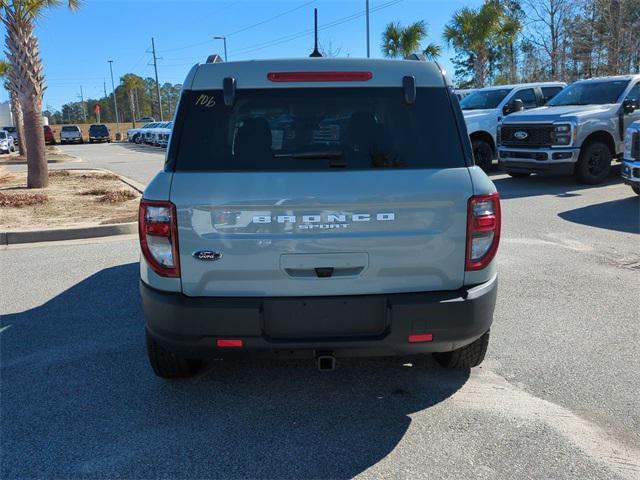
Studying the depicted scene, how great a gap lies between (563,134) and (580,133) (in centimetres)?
33

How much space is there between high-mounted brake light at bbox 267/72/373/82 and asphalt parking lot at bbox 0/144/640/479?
187 cm

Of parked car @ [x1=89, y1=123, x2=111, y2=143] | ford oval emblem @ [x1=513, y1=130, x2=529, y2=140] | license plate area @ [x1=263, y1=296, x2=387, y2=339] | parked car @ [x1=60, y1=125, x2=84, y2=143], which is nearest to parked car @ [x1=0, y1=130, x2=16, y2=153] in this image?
parked car @ [x1=60, y1=125, x2=84, y2=143]

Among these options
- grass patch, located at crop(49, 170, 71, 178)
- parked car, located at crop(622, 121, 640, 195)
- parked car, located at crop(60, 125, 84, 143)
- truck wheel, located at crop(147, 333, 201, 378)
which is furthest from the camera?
parked car, located at crop(60, 125, 84, 143)

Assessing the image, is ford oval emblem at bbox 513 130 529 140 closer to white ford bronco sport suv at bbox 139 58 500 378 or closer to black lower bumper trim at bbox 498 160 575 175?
black lower bumper trim at bbox 498 160 575 175

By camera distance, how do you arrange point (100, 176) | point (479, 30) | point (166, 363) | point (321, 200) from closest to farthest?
point (321, 200) → point (166, 363) → point (100, 176) → point (479, 30)

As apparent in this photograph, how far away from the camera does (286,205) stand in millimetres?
2875

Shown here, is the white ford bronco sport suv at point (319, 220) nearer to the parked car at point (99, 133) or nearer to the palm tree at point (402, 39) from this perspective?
the palm tree at point (402, 39)

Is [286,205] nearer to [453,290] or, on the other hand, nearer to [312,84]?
[312,84]

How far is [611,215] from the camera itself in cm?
891

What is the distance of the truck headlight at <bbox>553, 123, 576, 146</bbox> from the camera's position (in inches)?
445

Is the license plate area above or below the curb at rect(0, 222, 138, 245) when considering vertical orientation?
above

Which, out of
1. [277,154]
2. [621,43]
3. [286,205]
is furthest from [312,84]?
[621,43]

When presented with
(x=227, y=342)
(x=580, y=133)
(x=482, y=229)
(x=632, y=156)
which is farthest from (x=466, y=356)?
(x=580, y=133)

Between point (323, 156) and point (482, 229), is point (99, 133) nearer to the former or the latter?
point (323, 156)
